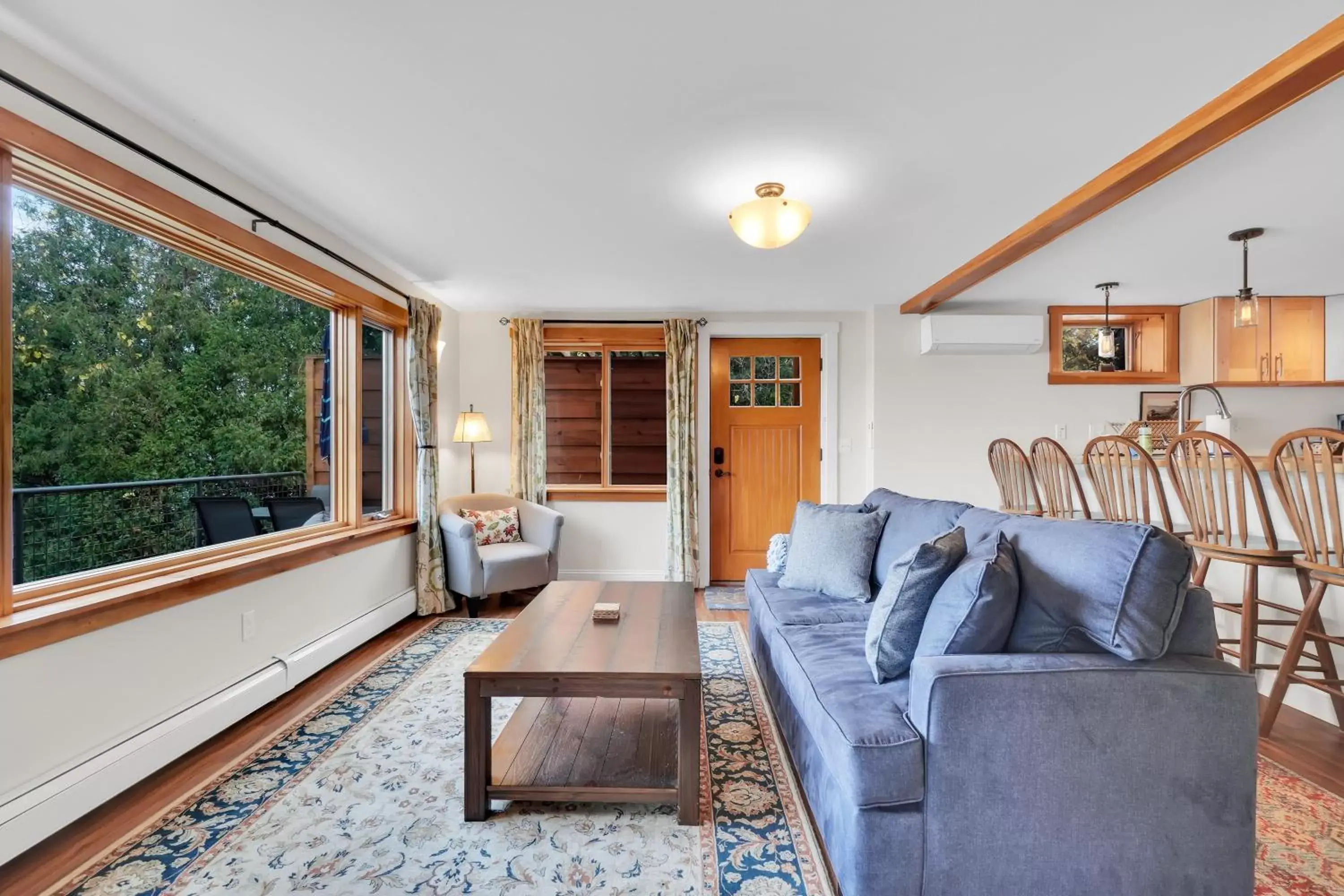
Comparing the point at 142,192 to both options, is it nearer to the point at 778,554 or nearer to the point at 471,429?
the point at 471,429

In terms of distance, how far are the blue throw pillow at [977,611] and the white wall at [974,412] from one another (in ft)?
10.9

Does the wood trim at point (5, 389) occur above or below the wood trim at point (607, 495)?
above

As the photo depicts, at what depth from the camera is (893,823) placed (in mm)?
1386

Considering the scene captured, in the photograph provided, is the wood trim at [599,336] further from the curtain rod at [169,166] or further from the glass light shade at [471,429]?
the curtain rod at [169,166]

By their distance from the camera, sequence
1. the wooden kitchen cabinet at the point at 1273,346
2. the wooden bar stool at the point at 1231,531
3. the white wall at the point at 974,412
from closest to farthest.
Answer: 1. the wooden bar stool at the point at 1231,531
2. the wooden kitchen cabinet at the point at 1273,346
3. the white wall at the point at 974,412

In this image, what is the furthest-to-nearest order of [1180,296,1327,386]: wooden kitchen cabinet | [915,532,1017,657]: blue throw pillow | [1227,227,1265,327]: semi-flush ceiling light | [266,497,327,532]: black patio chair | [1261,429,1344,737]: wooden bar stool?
[1180,296,1327,386]: wooden kitchen cabinet, [1227,227,1265,327]: semi-flush ceiling light, [266,497,327,532]: black patio chair, [1261,429,1344,737]: wooden bar stool, [915,532,1017,657]: blue throw pillow

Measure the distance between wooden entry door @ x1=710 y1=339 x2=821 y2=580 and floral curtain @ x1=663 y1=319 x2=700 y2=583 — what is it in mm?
300

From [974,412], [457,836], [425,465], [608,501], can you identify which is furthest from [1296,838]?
[425,465]

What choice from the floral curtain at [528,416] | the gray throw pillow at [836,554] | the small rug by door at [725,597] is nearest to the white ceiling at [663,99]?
the gray throw pillow at [836,554]

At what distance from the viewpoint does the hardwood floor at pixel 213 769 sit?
1646mm

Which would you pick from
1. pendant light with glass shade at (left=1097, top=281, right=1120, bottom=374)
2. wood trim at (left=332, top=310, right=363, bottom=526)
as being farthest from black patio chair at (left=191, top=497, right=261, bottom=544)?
pendant light with glass shade at (left=1097, top=281, right=1120, bottom=374)

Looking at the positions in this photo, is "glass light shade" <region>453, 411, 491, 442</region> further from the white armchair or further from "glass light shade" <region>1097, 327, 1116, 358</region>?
"glass light shade" <region>1097, 327, 1116, 358</region>

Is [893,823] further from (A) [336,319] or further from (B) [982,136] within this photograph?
(A) [336,319]

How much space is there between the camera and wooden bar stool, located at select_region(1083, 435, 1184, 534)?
2684mm
